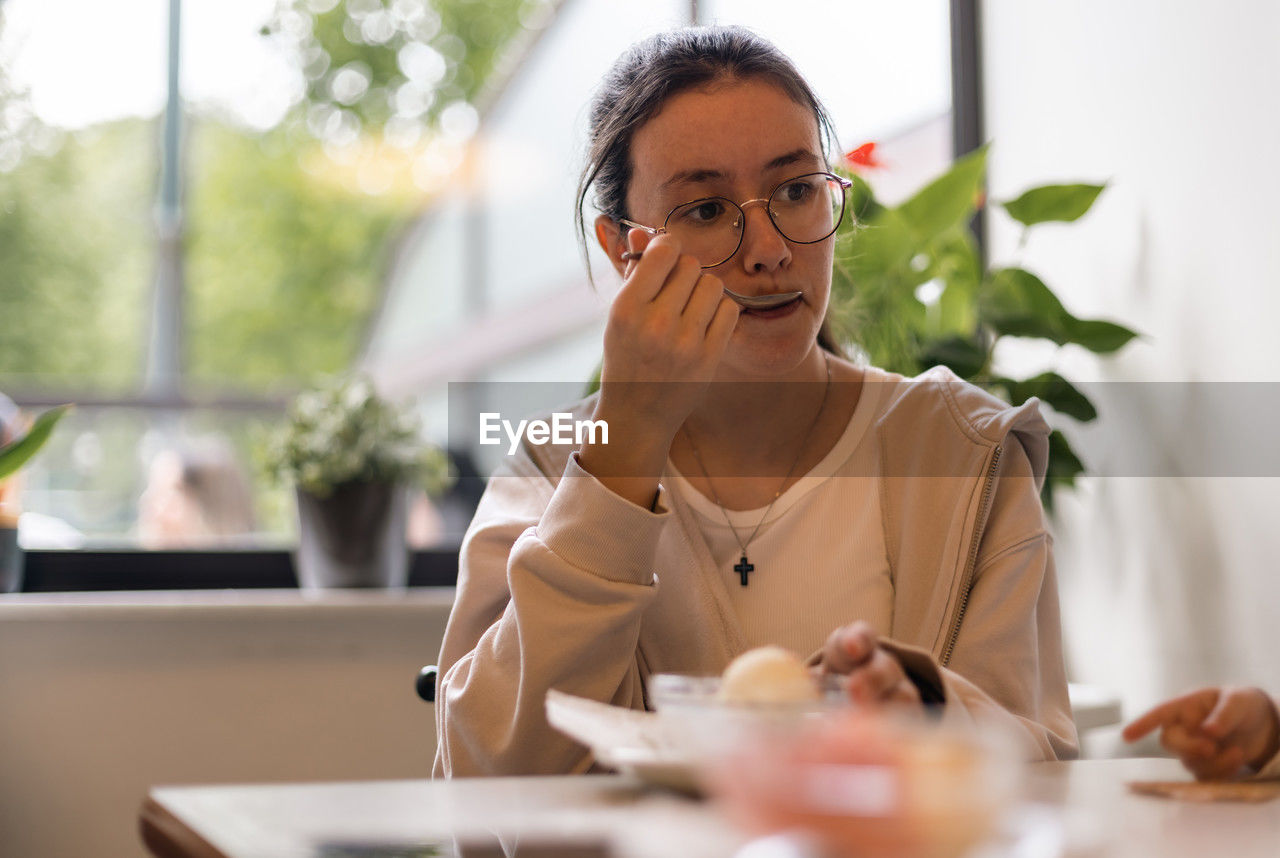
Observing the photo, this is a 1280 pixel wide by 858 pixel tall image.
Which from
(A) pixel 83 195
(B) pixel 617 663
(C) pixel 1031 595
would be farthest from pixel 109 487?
(C) pixel 1031 595

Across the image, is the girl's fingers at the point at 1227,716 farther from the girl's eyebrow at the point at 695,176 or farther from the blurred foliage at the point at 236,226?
the blurred foliage at the point at 236,226

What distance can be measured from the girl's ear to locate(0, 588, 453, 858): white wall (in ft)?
2.93

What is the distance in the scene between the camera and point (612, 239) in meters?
1.33

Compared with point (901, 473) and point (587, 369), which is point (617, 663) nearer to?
point (901, 473)

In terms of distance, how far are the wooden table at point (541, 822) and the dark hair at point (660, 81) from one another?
0.77 metres

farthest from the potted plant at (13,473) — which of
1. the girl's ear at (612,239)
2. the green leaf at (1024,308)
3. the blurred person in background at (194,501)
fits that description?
the green leaf at (1024,308)

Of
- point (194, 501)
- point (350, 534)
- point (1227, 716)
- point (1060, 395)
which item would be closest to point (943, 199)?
point (1060, 395)

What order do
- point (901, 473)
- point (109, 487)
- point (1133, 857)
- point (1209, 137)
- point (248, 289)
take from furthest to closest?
point (248, 289) → point (109, 487) → point (1209, 137) → point (901, 473) → point (1133, 857)

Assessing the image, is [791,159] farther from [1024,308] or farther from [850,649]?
[1024,308]

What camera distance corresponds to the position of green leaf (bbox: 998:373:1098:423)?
69.6 inches

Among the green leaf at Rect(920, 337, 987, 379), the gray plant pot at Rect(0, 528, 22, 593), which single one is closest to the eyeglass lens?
the green leaf at Rect(920, 337, 987, 379)

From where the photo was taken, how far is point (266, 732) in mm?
2000

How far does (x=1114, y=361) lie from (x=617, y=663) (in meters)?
1.17

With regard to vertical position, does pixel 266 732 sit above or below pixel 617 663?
below
